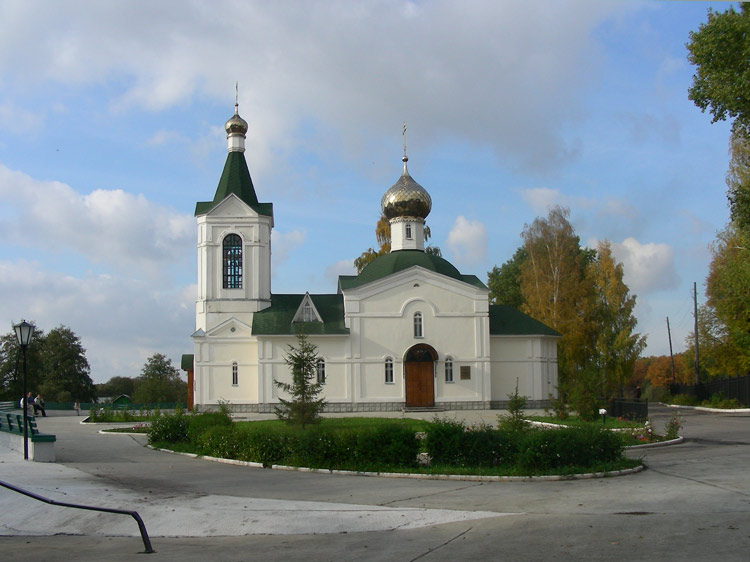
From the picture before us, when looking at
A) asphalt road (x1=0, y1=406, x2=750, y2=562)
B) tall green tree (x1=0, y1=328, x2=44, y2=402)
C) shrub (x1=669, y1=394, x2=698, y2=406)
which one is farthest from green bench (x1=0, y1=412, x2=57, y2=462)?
tall green tree (x1=0, y1=328, x2=44, y2=402)

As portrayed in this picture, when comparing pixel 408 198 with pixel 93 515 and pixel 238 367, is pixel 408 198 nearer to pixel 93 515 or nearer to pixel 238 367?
pixel 238 367

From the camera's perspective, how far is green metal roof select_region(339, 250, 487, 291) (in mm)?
39906

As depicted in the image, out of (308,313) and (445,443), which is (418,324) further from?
(445,443)

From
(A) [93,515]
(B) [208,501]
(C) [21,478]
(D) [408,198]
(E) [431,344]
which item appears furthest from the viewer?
(D) [408,198]

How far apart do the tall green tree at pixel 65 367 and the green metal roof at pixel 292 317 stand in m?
33.0

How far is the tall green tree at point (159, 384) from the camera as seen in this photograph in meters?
55.7

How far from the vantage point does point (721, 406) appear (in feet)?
129

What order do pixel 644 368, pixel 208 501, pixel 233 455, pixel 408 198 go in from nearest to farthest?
pixel 208 501, pixel 233 455, pixel 408 198, pixel 644 368

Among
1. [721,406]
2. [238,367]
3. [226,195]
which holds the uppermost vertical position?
[226,195]

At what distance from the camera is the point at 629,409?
2655cm

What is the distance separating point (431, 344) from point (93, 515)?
1119 inches

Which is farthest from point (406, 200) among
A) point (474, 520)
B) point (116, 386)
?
point (116, 386)

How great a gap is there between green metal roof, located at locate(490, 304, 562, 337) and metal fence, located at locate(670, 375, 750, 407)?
9.70 meters

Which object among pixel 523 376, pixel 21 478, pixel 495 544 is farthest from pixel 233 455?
pixel 523 376
